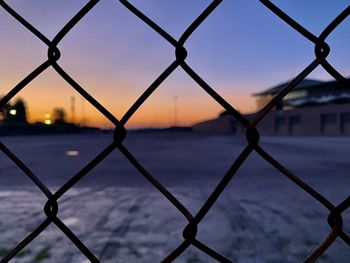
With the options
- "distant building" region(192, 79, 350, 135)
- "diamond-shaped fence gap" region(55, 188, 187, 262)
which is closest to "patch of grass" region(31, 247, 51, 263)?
"diamond-shaped fence gap" region(55, 188, 187, 262)

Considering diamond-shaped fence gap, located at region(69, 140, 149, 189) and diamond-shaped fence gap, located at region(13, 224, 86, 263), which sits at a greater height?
diamond-shaped fence gap, located at region(13, 224, 86, 263)

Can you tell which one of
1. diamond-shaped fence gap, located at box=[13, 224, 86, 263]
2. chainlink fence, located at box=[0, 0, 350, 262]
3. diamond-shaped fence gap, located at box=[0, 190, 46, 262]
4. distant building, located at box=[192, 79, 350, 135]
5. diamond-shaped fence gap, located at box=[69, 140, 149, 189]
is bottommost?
distant building, located at box=[192, 79, 350, 135]

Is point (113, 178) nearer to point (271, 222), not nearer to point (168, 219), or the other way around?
point (168, 219)

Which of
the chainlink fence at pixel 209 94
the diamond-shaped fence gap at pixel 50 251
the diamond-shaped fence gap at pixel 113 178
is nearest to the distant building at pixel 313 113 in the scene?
the diamond-shaped fence gap at pixel 113 178

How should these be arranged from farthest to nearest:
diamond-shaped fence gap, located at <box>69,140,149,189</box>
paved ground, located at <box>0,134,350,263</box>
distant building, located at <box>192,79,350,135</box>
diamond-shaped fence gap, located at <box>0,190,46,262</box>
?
distant building, located at <box>192,79,350,135</box>, diamond-shaped fence gap, located at <box>69,140,149,189</box>, diamond-shaped fence gap, located at <box>0,190,46,262</box>, paved ground, located at <box>0,134,350,263</box>

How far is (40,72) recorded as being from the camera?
2.83 feet

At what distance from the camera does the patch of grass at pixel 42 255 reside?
3.78 metres

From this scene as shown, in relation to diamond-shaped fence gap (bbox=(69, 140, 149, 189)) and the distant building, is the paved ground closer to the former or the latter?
diamond-shaped fence gap (bbox=(69, 140, 149, 189))

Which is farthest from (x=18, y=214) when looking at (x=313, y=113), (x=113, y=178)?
(x=313, y=113)

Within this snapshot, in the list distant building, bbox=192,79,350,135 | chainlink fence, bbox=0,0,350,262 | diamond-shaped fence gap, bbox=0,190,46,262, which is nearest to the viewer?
chainlink fence, bbox=0,0,350,262

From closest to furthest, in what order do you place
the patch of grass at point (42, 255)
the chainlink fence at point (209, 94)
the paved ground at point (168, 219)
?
the chainlink fence at point (209, 94)
the patch of grass at point (42, 255)
the paved ground at point (168, 219)

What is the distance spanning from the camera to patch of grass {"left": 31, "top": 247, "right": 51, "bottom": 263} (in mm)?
3782

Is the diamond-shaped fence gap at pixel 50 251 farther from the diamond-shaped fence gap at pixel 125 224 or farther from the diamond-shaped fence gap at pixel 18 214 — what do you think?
the diamond-shaped fence gap at pixel 125 224

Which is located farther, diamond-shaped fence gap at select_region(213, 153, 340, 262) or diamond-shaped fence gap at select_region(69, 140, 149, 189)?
diamond-shaped fence gap at select_region(69, 140, 149, 189)
